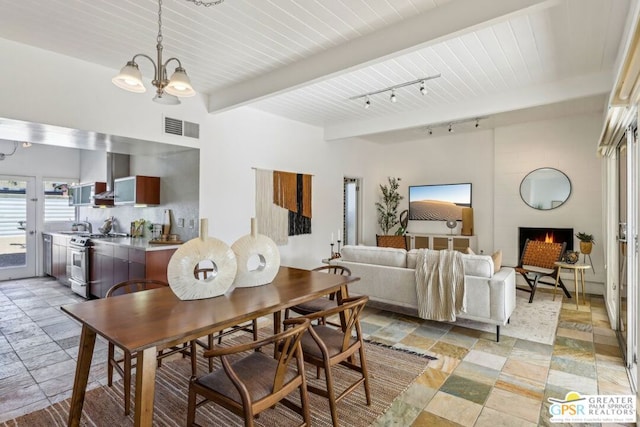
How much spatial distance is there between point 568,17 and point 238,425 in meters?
3.87

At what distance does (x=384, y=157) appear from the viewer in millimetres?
7863

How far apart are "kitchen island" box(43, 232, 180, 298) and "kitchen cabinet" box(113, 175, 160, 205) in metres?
0.64

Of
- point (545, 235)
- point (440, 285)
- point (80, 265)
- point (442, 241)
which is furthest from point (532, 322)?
point (80, 265)

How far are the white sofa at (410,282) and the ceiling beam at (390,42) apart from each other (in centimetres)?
214

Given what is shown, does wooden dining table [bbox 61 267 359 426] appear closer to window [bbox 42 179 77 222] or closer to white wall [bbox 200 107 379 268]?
white wall [bbox 200 107 379 268]

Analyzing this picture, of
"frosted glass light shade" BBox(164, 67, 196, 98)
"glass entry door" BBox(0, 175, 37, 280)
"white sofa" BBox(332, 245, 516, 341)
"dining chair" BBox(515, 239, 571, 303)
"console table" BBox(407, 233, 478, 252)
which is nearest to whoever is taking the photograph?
"frosted glass light shade" BBox(164, 67, 196, 98)

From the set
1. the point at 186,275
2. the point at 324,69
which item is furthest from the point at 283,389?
the point at 324,69

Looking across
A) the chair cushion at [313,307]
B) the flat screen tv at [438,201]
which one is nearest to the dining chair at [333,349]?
the chair cushion at [313,307]

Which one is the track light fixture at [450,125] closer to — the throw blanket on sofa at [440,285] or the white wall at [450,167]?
the white wall at [450,167]

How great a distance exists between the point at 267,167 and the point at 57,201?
16.4 feet

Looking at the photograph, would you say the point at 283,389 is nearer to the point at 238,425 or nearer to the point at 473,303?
the point at 238,425

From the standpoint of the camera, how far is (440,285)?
11.5 feet

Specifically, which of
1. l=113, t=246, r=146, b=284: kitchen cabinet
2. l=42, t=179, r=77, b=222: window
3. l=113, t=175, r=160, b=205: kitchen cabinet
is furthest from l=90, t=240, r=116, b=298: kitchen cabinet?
l=42, t=179, r=77, b=222: window

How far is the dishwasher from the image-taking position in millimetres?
6287
